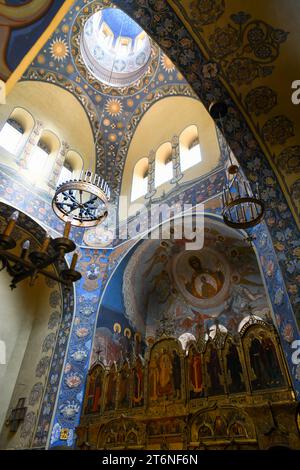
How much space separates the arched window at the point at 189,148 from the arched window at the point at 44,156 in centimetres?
→ 385

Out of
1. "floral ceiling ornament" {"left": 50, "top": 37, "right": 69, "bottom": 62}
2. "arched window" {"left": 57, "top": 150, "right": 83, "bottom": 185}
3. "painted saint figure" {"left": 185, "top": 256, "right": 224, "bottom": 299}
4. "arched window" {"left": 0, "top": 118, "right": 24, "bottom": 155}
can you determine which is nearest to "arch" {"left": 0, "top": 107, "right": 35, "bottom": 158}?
"arched window" {"left": 0, "top": 118, "right": 24, "bottom": 155}

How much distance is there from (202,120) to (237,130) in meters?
4.22

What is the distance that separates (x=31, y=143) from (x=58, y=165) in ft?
3.09

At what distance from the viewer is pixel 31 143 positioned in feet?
29.0

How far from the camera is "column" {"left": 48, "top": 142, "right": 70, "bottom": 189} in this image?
29.4 feet

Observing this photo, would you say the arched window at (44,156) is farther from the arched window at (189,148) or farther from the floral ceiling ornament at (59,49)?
the arched window at (189,148)

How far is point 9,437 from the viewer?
7336 millimetres

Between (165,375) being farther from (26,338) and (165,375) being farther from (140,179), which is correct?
(140,179)

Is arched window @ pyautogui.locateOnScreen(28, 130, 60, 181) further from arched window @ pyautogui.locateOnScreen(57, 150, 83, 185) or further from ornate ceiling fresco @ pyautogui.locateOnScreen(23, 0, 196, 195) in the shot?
ornate ceiling fresco @ pyautogui.locateOnScreen(23, 0, 196, 195)

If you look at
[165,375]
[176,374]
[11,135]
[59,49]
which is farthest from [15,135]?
[176,374]

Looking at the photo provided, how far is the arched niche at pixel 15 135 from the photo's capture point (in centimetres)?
811

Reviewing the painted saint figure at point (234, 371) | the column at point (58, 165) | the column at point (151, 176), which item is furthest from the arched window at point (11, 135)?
the painted saint figure at point (234, 371)

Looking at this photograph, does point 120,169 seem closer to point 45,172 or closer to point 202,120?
point 45,172

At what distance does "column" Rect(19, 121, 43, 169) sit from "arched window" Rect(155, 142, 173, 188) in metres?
3.57
